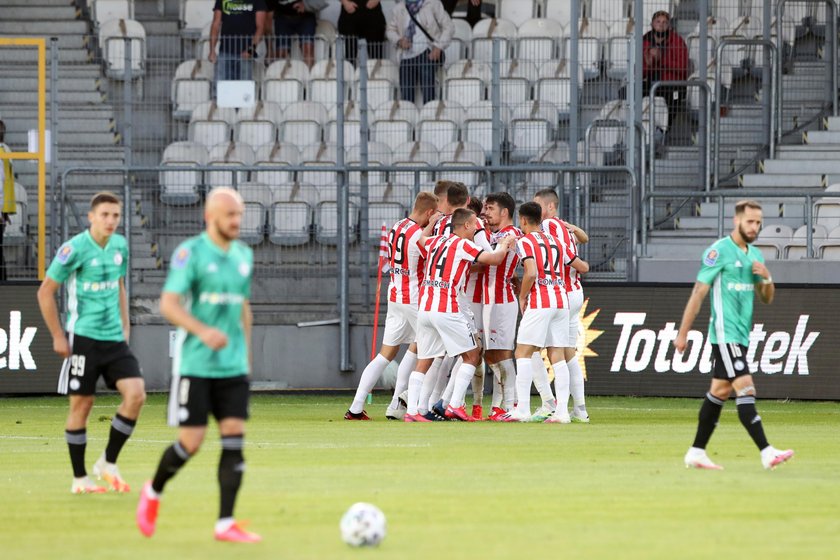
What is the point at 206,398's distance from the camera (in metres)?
7.98

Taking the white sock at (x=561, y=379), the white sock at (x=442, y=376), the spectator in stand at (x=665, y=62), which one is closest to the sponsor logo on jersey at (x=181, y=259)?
the white sock at (x=561, y=379)

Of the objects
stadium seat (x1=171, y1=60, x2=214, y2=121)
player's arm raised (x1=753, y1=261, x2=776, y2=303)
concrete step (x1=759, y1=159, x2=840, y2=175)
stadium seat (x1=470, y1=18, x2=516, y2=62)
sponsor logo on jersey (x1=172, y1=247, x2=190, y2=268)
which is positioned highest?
stadium seat (x1=470, y1=18, x2=516, y2=62)

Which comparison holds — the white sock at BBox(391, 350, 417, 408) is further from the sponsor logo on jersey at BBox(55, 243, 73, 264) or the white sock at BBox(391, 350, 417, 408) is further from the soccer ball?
the soccer ball

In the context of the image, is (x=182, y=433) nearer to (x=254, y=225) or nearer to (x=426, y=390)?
(x=426, y=390)

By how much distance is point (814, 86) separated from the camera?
941 inches

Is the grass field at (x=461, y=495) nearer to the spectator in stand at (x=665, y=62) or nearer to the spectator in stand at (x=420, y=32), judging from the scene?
the spectator in stand at (x=665, y=62)

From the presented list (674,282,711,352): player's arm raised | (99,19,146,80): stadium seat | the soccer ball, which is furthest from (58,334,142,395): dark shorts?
(99,19,146,80): stadium seat

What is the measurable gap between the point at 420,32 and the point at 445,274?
30.4 ft

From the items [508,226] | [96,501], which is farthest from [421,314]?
[96,501]

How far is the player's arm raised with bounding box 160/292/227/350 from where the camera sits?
25.1 ft

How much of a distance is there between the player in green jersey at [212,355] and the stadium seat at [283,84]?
14863mm

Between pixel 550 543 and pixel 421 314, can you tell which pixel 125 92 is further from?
pixel 550 543

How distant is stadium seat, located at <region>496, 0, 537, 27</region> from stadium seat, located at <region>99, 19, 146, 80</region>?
615 cm

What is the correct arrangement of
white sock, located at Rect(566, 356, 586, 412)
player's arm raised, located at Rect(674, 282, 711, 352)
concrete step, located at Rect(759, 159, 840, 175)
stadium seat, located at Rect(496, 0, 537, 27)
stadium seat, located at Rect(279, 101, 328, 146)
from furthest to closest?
stadium seat, located at Rect(496, 0, 537, 27)
concrete step, located at Rect(759, 159, 840, 175)
stadium seat, located at Rect(279, 101, 328, 146)
white sock, located at Rect(566, 356, 586, 412)
player's arm raised, located at Rect(674, 282, 711, 352)
